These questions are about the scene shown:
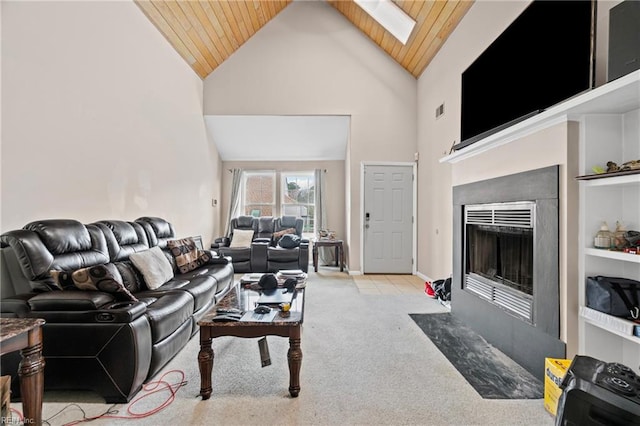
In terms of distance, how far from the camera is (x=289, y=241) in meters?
5.49

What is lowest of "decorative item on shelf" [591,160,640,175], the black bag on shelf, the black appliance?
the black appliance

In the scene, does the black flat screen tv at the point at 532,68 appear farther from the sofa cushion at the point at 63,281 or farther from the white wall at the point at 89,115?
the white wall at the point at 89,115

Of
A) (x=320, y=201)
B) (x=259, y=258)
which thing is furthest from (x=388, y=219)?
(x=259, y=258)

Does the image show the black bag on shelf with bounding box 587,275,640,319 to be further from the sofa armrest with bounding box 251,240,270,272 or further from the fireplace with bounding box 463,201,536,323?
the sofa armrest with bounding box 251,240,270,272

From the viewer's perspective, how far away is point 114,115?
321 cm

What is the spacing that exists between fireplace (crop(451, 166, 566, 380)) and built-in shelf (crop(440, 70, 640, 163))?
0.31m

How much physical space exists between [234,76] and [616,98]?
17.4 ft

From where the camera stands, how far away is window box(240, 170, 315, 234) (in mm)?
7023

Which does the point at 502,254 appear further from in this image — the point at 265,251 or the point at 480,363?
the point at 265,251

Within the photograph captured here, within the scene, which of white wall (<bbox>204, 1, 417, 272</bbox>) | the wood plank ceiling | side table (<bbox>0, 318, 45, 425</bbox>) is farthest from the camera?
white wall (<bbox>204, 1, 417, 272</bbox>)

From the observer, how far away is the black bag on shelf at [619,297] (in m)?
1.67

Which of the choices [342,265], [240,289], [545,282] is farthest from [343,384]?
[342,265]

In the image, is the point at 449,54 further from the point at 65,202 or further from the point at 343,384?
the point at 65,202

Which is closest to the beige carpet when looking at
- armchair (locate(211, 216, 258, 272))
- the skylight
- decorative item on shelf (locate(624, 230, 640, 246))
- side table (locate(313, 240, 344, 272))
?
decorative item on shelf (locate(624, 230, 640, 246))
